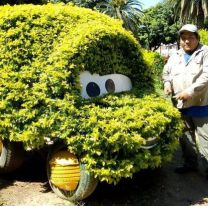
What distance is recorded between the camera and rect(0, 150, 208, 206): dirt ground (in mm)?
5527

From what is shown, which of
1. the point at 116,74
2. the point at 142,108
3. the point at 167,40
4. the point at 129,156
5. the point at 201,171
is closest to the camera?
the point at 129,156

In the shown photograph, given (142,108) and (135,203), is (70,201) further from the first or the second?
(142,108)

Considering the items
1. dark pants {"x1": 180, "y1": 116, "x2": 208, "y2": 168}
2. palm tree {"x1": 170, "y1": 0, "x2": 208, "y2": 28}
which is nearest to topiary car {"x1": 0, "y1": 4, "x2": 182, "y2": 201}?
dark pants {"x1": 180, "y1": 116, "x2": 208, "y2": 168}

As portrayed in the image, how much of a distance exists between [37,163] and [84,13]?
7.21ft

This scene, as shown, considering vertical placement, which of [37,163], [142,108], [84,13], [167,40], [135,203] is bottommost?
[135,203]

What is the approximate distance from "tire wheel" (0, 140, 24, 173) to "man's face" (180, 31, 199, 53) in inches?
93.7

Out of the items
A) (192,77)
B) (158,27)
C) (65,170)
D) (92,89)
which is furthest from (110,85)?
(158,27)

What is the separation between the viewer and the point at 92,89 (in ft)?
18.4

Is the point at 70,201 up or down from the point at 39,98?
down

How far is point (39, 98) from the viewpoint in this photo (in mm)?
5188

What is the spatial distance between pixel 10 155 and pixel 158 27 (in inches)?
2268

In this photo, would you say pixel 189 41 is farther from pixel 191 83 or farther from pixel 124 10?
pixel 124 10

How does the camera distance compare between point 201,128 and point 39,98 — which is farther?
point 201,128

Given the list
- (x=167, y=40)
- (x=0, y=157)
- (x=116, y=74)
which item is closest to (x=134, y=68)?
(x=116, y=74)
